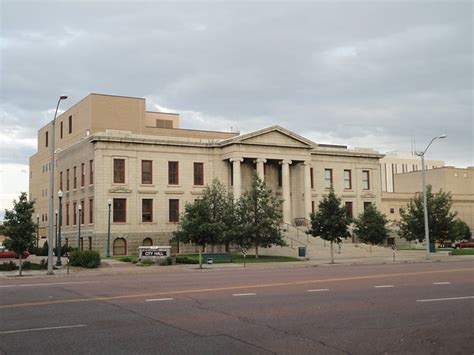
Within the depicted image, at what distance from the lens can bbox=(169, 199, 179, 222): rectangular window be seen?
186ft

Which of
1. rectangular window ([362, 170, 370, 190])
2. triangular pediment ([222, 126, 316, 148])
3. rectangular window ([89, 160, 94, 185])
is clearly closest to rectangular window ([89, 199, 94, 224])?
rectangular window ([89, 160, 94, 185])

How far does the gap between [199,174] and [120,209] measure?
9.25 metres

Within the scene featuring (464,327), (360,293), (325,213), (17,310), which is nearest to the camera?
(464,327)

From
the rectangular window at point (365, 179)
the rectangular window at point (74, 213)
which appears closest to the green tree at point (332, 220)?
the rectangular window at point (365, 179)

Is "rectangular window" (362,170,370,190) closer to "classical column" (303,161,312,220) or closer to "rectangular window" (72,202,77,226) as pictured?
"classical column" (303,161,312,220)

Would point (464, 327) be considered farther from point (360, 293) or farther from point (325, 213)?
point (325, 213)

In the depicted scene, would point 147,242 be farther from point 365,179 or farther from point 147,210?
point 365,179

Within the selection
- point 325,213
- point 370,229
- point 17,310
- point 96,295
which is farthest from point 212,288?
point 370,229

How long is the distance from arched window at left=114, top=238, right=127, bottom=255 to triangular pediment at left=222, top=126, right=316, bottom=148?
14.4m

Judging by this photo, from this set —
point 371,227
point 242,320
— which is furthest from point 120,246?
point 242,320

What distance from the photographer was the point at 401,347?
9938 mm

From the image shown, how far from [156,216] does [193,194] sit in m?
4.57

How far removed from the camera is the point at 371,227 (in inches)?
2276

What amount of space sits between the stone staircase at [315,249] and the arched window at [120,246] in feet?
42.0
